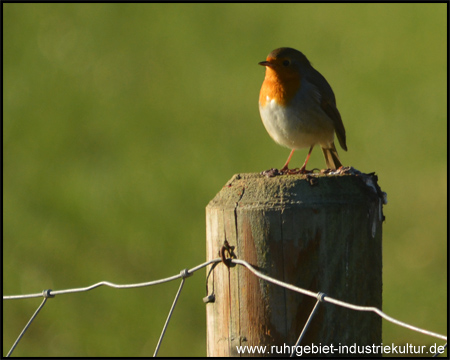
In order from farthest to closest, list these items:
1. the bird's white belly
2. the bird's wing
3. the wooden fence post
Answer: the bird's wing
the bird's white belly
the wooden fence post

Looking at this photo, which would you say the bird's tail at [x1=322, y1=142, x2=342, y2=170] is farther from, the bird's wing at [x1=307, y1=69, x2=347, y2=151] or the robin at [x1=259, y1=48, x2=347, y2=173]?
the robin at [x1=259, y1=48, x2=347, y2=173]

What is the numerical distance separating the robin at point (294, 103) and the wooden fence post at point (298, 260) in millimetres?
1976

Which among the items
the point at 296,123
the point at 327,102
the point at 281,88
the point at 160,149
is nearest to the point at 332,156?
the point at 327,102

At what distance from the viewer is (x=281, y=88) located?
4.37 meters

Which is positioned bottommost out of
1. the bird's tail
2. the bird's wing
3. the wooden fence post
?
the wooden fence post

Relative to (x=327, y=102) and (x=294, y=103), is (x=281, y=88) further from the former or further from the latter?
(x=327, y=102)

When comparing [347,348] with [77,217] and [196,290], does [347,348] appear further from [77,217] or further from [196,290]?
[77,217]

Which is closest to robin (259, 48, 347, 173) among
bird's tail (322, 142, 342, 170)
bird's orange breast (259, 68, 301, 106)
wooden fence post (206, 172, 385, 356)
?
bird's orange breast (259, 68, 301, 106)

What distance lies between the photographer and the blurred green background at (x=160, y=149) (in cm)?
655

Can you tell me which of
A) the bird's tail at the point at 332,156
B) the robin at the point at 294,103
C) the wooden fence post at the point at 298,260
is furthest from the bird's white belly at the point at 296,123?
the wooden fence post at the point at 298,260

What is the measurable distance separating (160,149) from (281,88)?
14.7 ft

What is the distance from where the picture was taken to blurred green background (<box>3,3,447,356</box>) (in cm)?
655

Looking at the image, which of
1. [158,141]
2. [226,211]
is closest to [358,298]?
[226,211]

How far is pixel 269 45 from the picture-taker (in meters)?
9.91
